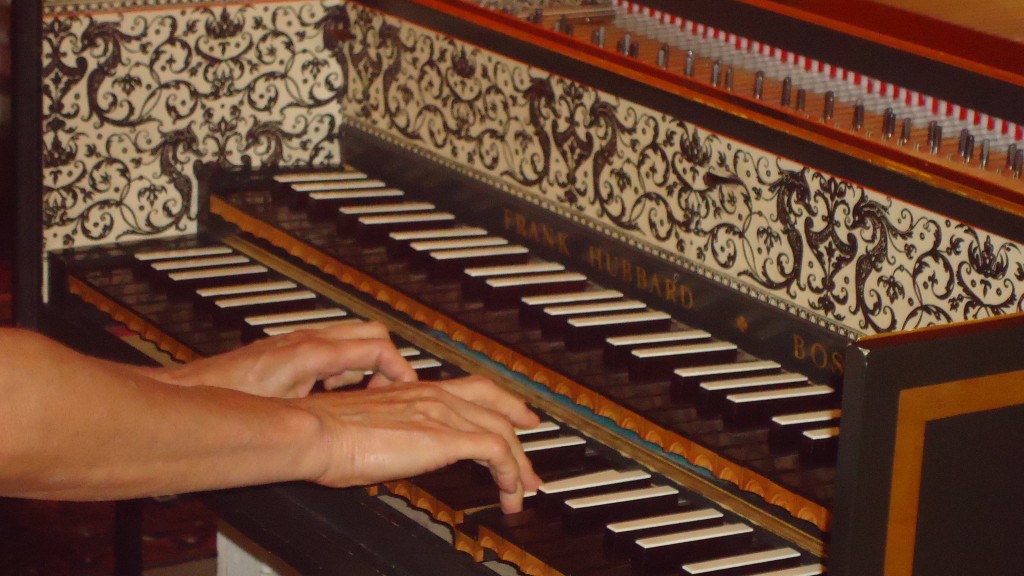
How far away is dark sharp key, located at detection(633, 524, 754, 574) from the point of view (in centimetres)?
250

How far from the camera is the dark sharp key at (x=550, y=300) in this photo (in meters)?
3.32

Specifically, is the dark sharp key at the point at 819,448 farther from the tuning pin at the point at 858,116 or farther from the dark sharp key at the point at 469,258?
the dark sharp key at the point at 469,258

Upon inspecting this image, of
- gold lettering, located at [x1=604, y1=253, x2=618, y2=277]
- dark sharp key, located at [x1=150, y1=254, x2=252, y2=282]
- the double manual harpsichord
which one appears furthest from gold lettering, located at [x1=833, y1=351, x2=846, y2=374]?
dark sharp key, located at [x1=150, y1=254, x2=252, y2=282]

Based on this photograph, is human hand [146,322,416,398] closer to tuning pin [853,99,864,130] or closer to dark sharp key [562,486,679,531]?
dark sharp key [562,486,679,531]

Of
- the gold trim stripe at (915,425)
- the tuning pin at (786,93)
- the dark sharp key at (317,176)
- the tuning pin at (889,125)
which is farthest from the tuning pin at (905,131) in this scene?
the dark sharp key at (317,176)

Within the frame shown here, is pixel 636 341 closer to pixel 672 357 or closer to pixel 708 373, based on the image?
pixel 672 357

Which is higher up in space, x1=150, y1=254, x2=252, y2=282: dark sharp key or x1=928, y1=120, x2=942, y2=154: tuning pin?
x1=928, y1=120, x2=942, y2=154: tuning pin

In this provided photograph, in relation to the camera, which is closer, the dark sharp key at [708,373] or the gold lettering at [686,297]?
the dark sharp key at [708,373]

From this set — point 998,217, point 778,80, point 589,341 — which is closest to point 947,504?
point 998,217

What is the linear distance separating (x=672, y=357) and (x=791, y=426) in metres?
0.38

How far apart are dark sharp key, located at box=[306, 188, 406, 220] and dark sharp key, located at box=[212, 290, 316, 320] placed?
40 cm

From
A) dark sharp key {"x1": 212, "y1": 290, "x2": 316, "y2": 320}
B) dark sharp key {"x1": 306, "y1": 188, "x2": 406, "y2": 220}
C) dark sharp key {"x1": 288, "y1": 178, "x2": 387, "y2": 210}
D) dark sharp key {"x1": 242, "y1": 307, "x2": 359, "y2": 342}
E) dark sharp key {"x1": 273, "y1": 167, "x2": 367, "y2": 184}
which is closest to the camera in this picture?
dark sharp key {"x1": 242, "y1": 307, "x2": 359, "y2": 342}

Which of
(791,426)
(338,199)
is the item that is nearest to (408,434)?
(791,426)

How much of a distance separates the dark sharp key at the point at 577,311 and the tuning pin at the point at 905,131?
0.71 meters
